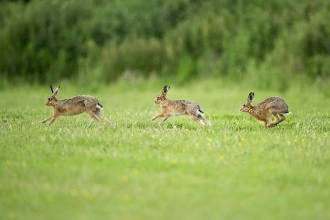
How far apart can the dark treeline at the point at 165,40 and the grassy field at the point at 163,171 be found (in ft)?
52.6

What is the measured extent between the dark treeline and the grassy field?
52.6 ft

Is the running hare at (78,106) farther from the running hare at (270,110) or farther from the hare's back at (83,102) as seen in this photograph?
the running hare at (270,110)

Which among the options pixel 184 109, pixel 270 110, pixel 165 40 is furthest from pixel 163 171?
pixel 165 40

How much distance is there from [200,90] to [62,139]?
821 inches

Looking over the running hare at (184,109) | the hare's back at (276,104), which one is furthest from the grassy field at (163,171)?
the hare's back at (276,104)

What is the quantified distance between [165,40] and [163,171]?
28.7m

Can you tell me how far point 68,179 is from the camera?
9.73 meters

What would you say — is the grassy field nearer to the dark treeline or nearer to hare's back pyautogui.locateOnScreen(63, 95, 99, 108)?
hare's back pyautogui.locateOnScreen(63, 95, 99, 108)

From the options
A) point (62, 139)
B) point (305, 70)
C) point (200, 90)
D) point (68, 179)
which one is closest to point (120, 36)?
point (200, 90)

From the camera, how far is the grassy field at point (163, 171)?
8.61 metres

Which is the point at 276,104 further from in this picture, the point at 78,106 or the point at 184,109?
the point at 78,106

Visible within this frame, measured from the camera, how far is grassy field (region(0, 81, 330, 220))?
8609 mm

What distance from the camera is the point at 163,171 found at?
1023 cm

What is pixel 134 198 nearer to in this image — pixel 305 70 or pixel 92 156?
pixel 92 156
